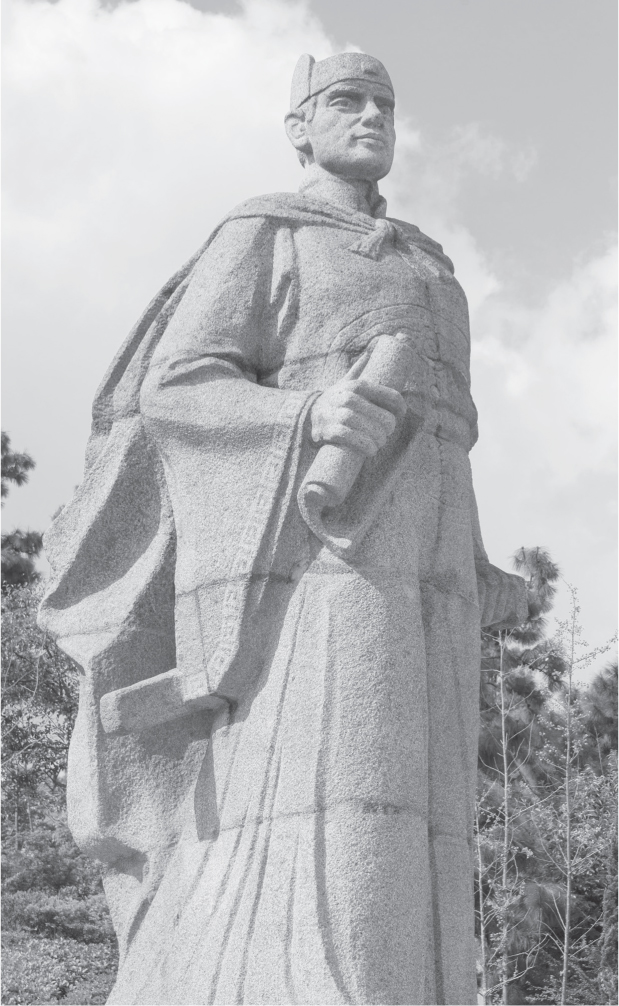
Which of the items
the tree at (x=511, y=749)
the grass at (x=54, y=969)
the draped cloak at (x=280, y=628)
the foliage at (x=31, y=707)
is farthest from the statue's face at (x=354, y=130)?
the foliage at (x=31, y=707)

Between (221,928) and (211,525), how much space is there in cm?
148

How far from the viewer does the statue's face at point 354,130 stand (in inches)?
216

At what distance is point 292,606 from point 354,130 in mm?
2157

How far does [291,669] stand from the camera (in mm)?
4625

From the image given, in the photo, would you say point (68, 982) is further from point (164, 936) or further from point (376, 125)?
point (376, 125)

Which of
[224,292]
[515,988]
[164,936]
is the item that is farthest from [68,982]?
[224,292]

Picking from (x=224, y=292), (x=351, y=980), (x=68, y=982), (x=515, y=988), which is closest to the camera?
(x=351, y=980)

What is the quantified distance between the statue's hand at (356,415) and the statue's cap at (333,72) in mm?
1540

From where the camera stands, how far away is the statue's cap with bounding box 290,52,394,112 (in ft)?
18.0

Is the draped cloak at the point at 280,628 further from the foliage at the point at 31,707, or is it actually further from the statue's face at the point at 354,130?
the foliage at the point at 31,707

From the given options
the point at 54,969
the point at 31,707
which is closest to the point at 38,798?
the point at 31,707

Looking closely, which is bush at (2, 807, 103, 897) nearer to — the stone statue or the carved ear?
the stone statue

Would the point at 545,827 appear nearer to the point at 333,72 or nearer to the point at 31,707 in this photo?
the point at 31,707

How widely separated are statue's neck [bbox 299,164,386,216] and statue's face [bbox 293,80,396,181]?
3cm
